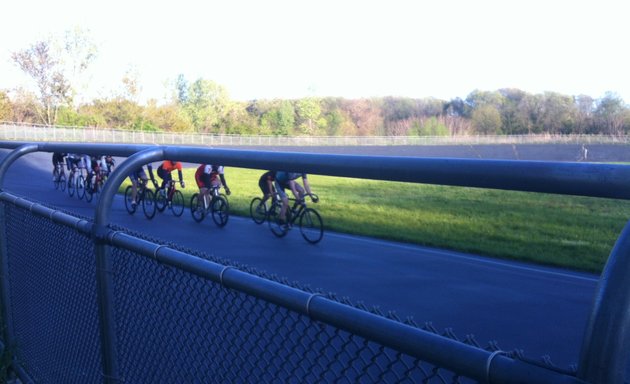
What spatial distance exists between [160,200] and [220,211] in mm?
2546

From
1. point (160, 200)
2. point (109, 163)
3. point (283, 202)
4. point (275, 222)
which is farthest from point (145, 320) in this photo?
point (109, 163)

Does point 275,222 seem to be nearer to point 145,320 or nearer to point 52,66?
point 145,320

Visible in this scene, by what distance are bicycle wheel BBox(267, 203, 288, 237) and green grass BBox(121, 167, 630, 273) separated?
1518 mm

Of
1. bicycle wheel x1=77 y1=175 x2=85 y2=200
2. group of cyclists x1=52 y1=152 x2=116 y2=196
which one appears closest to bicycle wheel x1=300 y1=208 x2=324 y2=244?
group of cyclists x1=52 y1=152 x2=116 y2=196

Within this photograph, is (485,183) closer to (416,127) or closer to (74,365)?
(74,365)

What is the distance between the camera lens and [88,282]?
342cm

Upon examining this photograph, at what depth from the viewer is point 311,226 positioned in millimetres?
14031

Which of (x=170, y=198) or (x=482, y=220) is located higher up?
(x=170, y=198)

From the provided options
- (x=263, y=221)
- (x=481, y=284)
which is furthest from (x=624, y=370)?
(x=263, y=221)

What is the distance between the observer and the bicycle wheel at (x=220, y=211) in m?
15.9

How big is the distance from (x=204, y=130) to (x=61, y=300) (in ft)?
243

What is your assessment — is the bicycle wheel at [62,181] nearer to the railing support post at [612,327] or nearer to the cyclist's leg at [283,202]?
the cyclist's leg at [283,202]

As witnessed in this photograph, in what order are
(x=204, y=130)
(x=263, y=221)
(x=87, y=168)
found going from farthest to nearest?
(x=204, y=130) → (x=87, y=168) → (x=263, y=221)

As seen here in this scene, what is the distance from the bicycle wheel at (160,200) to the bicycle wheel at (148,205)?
13 cm
